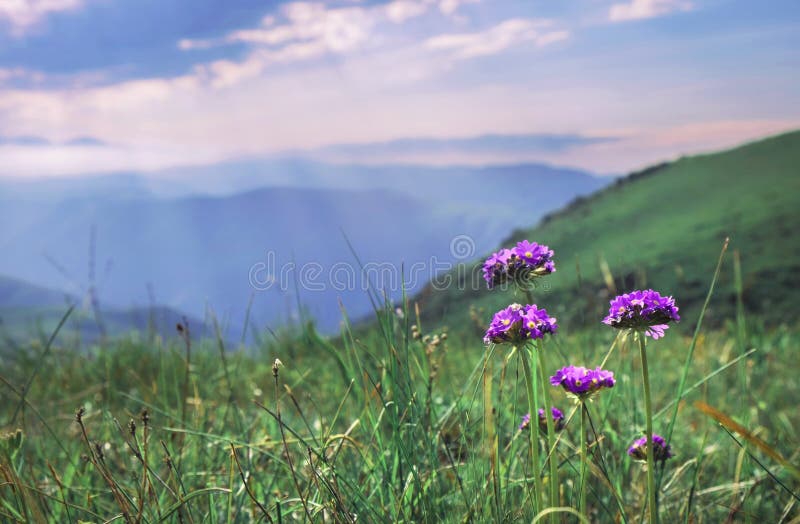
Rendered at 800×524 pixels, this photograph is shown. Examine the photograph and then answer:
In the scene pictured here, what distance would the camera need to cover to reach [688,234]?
16.7m

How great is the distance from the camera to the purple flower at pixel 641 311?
66.2 inches

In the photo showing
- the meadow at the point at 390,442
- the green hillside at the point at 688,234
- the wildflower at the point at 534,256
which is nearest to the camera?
the wildflower at the point at 534,256

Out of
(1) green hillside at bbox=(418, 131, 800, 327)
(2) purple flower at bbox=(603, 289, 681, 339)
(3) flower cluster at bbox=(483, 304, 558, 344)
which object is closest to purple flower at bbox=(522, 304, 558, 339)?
(3) flower cluster at bbox=(483, 304, 558, 344)

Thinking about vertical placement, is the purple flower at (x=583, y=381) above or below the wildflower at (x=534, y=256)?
below

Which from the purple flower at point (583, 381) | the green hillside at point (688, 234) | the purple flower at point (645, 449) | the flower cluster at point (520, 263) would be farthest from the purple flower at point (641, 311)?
the green hillside at point (688, 234)

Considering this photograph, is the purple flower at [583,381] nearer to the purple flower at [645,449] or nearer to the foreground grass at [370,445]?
the foreground grass at [370,445]

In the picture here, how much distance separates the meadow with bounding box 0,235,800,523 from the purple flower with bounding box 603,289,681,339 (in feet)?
0.75

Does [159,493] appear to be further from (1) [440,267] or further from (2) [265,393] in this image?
(2) [265,393]

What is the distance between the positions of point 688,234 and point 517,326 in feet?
54.4

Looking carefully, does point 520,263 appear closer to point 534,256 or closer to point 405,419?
point 534,256

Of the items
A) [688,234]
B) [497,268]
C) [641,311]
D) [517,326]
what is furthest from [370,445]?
[688,234]

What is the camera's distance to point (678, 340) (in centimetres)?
783

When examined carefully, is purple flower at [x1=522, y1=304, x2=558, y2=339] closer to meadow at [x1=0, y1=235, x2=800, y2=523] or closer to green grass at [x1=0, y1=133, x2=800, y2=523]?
meadow at [x1=0, y1=235, x2=800, y2=523]

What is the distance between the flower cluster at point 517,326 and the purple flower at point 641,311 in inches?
6.6
